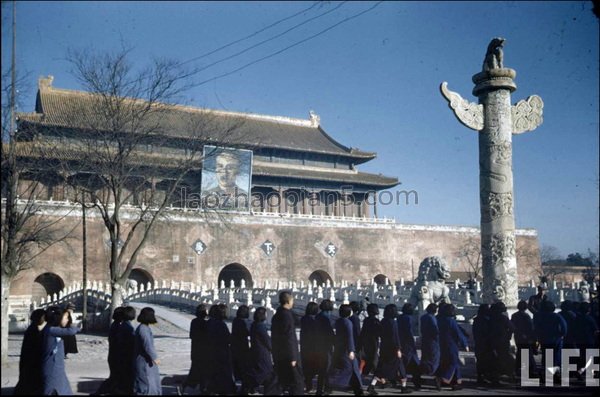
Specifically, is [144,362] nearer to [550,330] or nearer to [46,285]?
[550,330]

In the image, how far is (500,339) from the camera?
7.82 m

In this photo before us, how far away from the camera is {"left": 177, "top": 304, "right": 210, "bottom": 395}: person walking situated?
7059 millimetres

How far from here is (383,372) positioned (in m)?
7.47

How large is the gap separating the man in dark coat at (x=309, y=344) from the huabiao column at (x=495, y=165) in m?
4.54

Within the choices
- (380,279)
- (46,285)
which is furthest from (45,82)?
(380,279)

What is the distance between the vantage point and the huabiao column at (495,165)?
10.4 metres

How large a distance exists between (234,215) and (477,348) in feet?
80.2

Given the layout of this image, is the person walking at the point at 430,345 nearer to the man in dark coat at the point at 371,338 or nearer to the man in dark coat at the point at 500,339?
the man in dark coat at the point at 371,338

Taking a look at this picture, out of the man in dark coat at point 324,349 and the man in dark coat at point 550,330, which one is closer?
the man in dark coat at point 324,349

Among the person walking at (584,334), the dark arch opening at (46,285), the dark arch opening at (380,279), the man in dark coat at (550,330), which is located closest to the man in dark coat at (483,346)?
the man in dark coat at (550,330)

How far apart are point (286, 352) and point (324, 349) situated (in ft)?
1.62

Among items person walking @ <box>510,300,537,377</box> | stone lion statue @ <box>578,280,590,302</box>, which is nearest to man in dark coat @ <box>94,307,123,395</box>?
person walking @ <box>510,300,537,377</box>

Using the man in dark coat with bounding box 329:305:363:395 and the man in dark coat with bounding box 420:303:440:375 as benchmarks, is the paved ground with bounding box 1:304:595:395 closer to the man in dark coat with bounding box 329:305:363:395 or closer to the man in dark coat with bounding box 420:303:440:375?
the man in dark coat with bounding box 420:303:440:375

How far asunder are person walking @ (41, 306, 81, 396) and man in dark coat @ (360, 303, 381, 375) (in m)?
3.71
